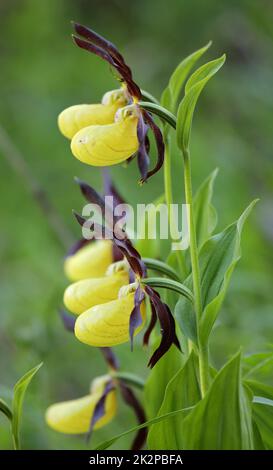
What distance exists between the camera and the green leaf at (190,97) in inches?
30.2

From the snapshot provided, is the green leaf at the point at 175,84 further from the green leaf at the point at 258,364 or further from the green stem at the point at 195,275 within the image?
the green leaf at the point at 258,364

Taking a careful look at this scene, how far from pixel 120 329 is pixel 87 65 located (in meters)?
2.21

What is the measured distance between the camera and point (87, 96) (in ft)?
9.02

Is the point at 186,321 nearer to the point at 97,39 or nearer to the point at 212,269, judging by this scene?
the point at 212,269

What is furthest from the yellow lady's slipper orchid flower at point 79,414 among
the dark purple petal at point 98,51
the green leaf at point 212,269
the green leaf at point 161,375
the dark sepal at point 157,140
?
the dark purple petal at point 98,51

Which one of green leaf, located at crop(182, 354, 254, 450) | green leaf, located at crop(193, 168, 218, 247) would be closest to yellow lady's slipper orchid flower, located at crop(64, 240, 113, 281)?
green leaf, located at crop(193, 168, 218, 247)

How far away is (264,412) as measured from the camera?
87 cm

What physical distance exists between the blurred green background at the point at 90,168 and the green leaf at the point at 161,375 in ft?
0.79

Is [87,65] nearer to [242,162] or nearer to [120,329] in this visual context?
[242,162]

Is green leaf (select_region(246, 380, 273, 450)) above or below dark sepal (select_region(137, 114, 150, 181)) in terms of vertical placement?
below

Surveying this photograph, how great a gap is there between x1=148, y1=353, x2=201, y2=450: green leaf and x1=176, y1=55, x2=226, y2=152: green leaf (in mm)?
292

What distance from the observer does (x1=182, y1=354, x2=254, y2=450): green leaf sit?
2.40 feet

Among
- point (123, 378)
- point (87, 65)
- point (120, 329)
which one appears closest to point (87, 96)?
point (87, 65)

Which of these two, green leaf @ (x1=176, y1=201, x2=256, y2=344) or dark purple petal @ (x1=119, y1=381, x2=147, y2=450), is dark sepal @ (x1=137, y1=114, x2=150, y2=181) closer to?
green leaf @ (x1=176, y1=201, x2=256, y2=344)
